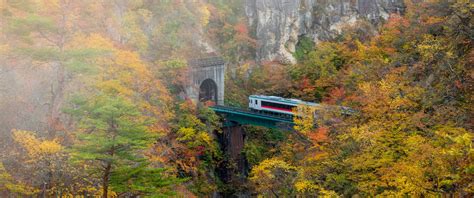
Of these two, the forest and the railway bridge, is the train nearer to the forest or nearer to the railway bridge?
the railway bridge

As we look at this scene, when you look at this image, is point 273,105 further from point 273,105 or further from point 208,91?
point 208,91

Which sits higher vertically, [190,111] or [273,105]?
[273,105]

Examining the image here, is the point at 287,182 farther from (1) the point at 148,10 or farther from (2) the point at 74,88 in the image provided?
(1) the point at 148,10

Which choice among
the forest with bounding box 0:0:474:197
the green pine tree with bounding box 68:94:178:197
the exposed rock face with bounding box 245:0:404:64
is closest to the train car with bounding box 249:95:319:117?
the forest with bounding box 0:0:474:197

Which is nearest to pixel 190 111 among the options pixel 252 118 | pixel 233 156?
pixel 252 118

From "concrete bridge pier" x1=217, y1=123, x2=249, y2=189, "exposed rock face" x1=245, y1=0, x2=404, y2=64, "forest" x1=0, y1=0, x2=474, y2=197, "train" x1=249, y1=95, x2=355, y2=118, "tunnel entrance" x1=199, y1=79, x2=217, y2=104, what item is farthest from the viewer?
"exposed rock face" x1=245, y1=0, x2=404, y2=64
